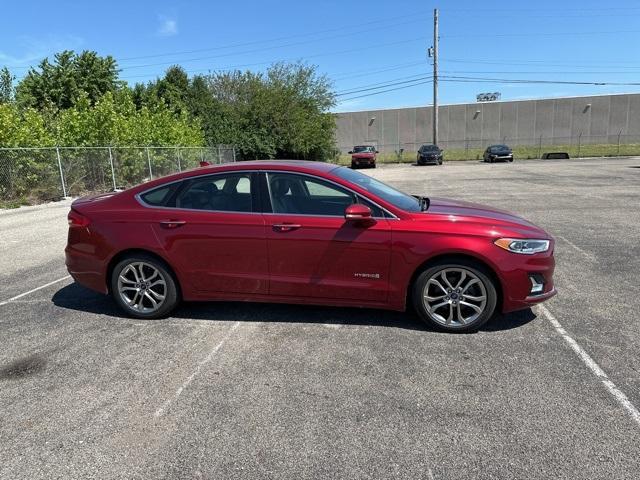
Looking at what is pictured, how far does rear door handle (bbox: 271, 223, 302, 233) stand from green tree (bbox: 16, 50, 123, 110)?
110 feet

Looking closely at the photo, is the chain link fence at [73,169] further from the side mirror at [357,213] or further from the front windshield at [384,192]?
the side mirror at [357,213]

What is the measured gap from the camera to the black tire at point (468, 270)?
4234 millimetres

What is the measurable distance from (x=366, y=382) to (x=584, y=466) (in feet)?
4.73

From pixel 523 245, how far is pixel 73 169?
1734cm

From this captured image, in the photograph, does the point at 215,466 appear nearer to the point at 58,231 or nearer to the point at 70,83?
the point at 58,231

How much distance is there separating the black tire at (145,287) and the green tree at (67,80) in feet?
107

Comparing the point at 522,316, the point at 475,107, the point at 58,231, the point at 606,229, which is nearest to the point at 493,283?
the point at 522,316

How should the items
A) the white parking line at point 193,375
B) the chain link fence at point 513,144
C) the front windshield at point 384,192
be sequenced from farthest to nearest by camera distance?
the chain link fence at point 513,144, the front windshield at point 384,192, the white parking line at point 193,375

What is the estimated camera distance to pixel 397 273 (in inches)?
169

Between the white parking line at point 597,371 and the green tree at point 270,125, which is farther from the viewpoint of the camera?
the green tree at point 270,125

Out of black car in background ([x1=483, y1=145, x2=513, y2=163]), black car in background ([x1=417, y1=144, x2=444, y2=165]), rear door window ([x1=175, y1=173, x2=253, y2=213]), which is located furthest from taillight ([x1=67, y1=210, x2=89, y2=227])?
black car in background ([x1=483, y1=145, x2=513, y2=163])

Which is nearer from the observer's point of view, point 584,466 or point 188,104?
point 584,466

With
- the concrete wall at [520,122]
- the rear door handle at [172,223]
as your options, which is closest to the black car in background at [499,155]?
the concrete wall at [520,122]

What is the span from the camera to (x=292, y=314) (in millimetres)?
4887
